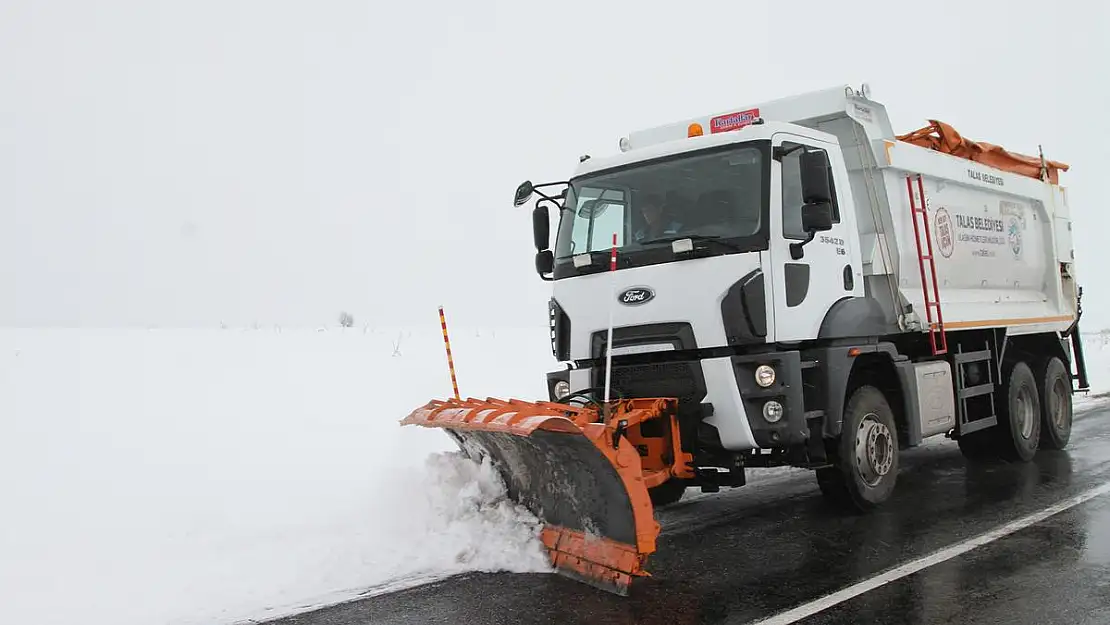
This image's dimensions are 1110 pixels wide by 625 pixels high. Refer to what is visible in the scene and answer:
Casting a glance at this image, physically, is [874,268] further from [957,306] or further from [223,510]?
[223,510]

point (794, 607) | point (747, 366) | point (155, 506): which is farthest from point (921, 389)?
point (155, 506)

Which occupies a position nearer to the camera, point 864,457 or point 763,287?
point 763,287

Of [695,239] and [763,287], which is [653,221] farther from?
[763,287]

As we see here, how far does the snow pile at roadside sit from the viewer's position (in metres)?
5.57

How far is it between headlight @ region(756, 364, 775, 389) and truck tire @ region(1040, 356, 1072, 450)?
17.8 ft

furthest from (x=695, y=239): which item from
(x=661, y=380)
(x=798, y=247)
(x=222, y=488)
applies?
(x=222, y=488)

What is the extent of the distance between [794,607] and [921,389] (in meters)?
3.62

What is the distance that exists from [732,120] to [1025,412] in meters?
4.83

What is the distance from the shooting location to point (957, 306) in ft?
28.4

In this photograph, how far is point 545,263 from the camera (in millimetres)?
7441

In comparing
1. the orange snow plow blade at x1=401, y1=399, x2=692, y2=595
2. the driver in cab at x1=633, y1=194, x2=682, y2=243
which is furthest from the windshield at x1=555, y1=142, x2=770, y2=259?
the orange snow plow blade at x1=401, y1=399, x2=692, y2=595

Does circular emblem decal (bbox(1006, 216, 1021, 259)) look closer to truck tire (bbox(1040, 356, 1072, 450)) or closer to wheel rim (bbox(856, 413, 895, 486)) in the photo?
truck tire (bbox(1040, 356, 1072, 450))

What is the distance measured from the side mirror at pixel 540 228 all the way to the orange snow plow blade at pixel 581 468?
1560 mm

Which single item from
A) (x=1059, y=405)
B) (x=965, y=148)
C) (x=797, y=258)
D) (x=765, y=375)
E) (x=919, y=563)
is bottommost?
(x=919, y=563)
